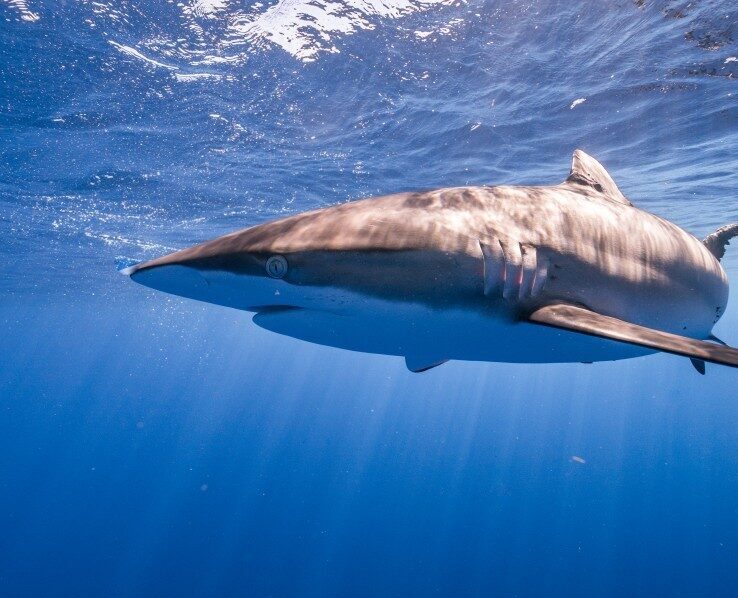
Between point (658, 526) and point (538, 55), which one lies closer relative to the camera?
point (538, 55)

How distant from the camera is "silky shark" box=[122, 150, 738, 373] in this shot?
2354 millimetres

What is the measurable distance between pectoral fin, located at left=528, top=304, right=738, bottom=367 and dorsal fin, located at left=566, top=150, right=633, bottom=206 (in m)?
2.17

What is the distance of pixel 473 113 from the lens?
12.2 m

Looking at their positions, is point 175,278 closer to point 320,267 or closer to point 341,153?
point 320,267

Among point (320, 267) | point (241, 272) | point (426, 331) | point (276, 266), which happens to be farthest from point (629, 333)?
point (241, 272)

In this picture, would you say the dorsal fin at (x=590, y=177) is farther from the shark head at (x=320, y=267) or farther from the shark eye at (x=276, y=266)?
the shark eye at (x=276, y=266)

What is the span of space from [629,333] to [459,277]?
83 centimetres

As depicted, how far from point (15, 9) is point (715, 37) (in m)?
12.3

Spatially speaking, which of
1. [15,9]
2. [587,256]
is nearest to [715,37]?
[587,256]

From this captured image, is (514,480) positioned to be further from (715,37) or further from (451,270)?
(451,270)

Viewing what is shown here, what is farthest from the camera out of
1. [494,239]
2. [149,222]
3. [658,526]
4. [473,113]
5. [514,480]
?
[514,480]

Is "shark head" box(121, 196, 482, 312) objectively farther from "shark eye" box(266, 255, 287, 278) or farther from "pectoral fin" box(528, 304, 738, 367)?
"pectoral fin" box(528, 304, 738, 367)

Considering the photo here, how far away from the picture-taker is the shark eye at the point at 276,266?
2.34 metres

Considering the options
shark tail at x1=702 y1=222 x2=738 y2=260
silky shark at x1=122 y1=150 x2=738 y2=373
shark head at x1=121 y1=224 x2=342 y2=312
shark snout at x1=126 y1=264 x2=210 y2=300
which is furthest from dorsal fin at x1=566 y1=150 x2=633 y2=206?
shark snout at x1=126 y1=264 x2=210 y2=300
